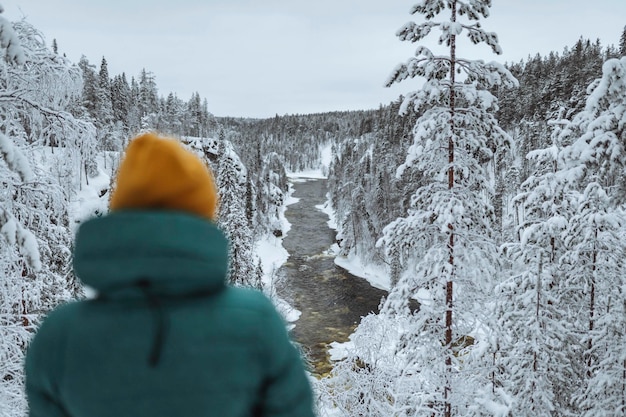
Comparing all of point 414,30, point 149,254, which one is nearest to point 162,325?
point 149,254

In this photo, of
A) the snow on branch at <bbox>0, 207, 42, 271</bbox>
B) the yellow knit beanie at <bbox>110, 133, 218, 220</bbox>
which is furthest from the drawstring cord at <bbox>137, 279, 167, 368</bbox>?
the snow on branch at <bbox>0, 207, 42, 271</bbox>

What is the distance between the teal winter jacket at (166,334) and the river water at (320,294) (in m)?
20.6

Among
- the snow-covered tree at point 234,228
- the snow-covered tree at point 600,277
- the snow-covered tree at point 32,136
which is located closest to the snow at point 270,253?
the snow-covered tree at point 234,228

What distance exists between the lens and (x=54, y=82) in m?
5.30

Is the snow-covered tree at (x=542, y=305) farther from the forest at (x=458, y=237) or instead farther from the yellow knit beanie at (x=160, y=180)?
the yellow knit beanie at (x=160, y=180)

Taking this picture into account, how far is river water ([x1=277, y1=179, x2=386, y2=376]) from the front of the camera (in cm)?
3700

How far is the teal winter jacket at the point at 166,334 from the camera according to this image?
4.69 feet

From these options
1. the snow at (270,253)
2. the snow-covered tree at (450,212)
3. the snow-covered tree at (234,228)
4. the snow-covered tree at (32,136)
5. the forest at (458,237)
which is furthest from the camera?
the snow at (270,253)

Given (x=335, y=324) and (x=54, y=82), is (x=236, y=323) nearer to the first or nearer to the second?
(x=54, y=82)

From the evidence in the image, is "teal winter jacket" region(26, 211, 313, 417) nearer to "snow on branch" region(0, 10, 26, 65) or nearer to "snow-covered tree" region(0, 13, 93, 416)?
"snow-covered tree" region(0, 13, 93, 416)

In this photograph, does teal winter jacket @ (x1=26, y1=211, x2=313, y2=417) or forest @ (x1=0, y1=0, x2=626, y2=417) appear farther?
forest @ (x1=0, y1=0, x2=626, y2=417)

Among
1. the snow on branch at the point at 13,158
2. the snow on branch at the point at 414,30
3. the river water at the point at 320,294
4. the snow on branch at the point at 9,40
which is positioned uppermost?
the snow on branch at the point at 414,30

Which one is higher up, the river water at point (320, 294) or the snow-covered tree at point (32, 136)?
the snow-covered tree at point (32, 136)

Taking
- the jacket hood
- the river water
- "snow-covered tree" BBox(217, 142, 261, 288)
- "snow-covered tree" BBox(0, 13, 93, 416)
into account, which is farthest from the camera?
the river water
